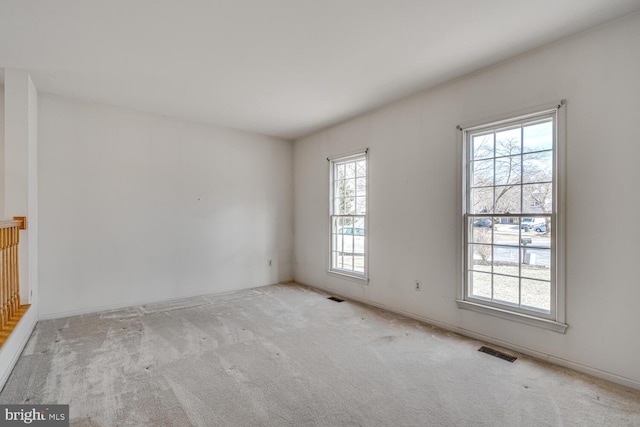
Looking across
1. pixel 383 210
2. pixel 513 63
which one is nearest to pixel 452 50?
pixel 513 63

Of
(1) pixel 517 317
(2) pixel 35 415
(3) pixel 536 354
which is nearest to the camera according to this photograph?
(2) pixel 35 415

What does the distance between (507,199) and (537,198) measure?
0.82 feet

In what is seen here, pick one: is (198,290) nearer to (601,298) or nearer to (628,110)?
(601,298)

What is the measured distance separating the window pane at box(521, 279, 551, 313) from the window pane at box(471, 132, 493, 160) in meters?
1.28

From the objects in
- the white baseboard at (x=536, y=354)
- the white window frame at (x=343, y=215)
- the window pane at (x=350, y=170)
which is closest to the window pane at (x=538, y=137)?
the white baseboard at (x=536, y=354)

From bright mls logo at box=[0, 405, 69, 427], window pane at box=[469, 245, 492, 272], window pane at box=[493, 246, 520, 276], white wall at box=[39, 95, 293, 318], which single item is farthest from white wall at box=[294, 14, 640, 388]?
bright mls logo at box=[0, 405, 69, 427]

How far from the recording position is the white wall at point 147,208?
12.1ft

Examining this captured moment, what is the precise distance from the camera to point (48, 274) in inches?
142

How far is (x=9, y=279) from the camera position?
9.04 feet

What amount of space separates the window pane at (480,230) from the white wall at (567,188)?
16 centimetres

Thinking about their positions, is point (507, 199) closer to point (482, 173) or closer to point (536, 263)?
point (482, 173)

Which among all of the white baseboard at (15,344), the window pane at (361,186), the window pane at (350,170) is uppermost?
the window pane at (350,170)

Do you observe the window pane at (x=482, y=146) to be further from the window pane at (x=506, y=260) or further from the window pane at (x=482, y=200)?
the window pane at (x=506, y=260)

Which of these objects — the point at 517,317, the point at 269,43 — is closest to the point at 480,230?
the point at 517,317
